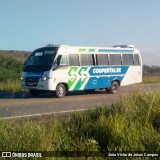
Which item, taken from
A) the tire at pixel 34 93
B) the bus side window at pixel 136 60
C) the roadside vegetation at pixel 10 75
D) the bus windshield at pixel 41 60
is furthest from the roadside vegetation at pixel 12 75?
the bus side window at pixel 136 60

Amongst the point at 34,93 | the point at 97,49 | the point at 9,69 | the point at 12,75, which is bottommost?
the point at 34,93

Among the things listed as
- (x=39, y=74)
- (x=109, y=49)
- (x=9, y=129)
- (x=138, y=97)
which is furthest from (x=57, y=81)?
(x=9, y=129)

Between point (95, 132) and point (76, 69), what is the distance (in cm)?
1232

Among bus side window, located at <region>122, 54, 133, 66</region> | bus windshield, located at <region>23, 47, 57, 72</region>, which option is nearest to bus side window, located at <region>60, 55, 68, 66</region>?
bus windshield, located at <region>23, 47, 57, 72</region>

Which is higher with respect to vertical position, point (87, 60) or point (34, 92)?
point (87, 60)

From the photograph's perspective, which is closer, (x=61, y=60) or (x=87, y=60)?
(x=61, y=60)

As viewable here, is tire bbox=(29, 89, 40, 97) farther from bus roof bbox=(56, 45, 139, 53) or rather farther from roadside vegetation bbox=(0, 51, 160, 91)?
roadside vegetation bbox=(0, 51, 160, 91)

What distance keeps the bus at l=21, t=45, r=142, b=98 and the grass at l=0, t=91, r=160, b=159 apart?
31.9 ft

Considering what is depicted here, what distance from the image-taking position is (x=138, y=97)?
1045cm

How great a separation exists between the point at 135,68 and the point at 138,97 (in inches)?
565

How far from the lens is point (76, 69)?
20.6m

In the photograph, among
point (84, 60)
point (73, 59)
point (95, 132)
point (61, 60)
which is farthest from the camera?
point (84, 60)

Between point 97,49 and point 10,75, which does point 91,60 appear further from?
point 10,75

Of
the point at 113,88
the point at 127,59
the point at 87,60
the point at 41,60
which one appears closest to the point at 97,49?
the point at 87,60
